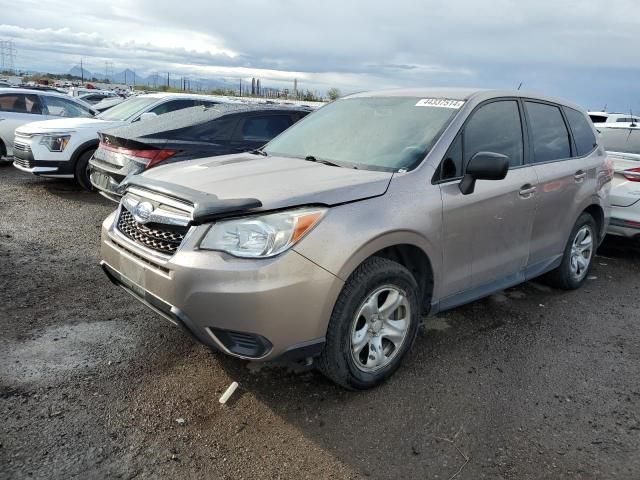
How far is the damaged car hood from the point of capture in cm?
280

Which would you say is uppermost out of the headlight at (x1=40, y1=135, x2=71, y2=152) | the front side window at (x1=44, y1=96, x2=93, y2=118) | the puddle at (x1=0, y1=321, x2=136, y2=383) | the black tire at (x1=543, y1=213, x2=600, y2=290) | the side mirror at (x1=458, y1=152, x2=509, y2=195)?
the side mirror at (x1=458, y1=152, x2=509, y2=195)

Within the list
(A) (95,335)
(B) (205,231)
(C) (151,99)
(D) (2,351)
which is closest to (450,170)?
(B) (205,231)

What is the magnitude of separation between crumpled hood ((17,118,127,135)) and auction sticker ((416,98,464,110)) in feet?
19.8

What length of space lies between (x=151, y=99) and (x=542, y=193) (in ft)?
24.3

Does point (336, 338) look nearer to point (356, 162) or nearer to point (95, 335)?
point (356, 162)

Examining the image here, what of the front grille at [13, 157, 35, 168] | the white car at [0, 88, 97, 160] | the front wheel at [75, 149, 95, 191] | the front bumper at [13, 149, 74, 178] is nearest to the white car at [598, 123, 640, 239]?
the front wheel at [75, 149, 95, 191]

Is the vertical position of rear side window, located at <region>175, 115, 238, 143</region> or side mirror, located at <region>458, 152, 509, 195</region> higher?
side mirror, located at <region>458, 152, 509, 195</region>

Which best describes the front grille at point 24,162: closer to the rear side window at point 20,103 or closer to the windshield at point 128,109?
the windshield at point 128,109

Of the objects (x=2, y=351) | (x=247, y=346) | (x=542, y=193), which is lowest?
(x=2, y=351)

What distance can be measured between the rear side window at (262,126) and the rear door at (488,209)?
3892mm

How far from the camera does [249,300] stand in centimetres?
259

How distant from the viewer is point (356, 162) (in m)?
3.51

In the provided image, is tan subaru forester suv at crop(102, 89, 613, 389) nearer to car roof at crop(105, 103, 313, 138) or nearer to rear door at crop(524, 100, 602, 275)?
rear door at crop(524, 100, 602, 275)

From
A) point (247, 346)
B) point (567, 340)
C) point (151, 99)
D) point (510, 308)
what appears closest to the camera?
point (247, 346)
